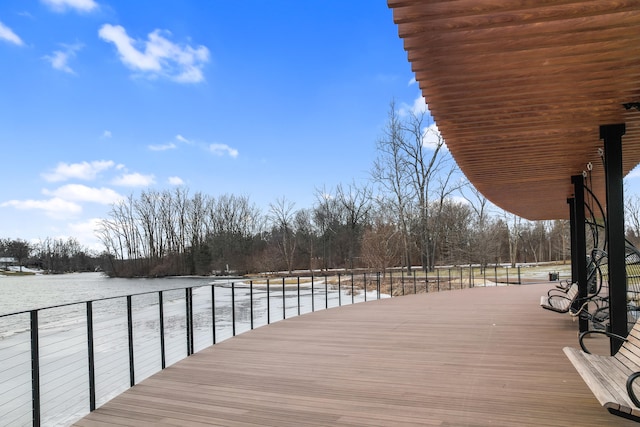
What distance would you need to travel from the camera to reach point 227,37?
2380 cm

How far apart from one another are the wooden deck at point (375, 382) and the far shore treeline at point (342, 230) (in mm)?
15885

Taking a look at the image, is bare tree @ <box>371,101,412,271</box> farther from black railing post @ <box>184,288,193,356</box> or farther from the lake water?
black railing post @ <box>184,288,193,356</box>

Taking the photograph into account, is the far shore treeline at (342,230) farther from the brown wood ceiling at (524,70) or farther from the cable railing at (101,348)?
the brown wood ceiling at (524,70)

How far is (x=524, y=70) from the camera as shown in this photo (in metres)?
2.73

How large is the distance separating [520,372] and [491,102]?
2151 millimetres

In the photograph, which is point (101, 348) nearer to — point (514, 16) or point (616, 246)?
point (616, 246)

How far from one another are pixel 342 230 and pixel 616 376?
33.9 metres

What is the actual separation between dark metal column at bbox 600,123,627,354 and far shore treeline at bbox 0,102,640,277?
17165 millimetres

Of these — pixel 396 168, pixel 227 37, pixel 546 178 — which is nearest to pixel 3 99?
pixel 227 37

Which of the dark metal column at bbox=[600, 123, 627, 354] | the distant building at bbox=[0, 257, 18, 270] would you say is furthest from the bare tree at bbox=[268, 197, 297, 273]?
the dark metal column at bbox=[600, 123, 627, 354]

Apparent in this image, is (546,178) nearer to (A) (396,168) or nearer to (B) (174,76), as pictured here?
(A) (396,168)

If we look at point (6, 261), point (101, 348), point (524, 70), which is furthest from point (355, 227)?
point (6, 261)

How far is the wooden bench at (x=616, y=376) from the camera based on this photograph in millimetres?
2100

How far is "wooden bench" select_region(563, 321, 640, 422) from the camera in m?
2.10
